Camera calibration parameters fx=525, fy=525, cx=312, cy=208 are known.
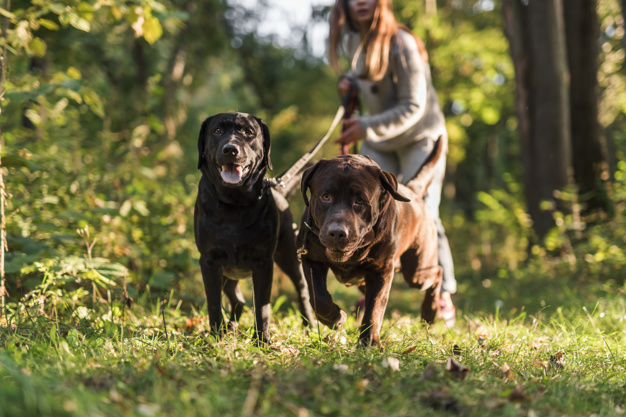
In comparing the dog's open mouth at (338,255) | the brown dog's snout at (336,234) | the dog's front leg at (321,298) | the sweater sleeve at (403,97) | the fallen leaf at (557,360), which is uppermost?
the sweater sleeve at (403,97)

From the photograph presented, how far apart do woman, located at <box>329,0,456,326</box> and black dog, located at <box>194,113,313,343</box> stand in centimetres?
109

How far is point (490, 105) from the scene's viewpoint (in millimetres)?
14039

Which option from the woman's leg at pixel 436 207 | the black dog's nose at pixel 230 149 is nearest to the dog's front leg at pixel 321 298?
the black dog's nose at pixel 230 149

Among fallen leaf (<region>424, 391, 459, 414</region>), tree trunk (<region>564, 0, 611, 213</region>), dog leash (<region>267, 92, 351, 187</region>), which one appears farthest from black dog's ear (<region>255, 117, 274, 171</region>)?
tree trunk (<region>564, 0, 611, 213</region>)

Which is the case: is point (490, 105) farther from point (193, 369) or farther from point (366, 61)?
point (193, 369)

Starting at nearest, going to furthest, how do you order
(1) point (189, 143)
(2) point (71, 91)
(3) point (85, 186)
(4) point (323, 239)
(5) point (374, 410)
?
(5) point (374, 410)
(4) point (323, 239)
(2) point (71, 91)
(3) point (85, 186)
(1) point (189, 143)

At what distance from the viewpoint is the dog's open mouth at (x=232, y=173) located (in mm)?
3018

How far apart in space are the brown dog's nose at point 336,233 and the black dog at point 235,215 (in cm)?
71

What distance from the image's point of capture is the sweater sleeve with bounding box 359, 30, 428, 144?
161 inches

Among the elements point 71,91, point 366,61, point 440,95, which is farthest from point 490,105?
point 71,91

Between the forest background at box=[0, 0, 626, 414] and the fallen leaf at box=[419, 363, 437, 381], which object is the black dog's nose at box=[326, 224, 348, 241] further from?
the forest background at box=[0, 0, 626, 414]

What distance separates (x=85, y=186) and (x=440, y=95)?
11579 mm

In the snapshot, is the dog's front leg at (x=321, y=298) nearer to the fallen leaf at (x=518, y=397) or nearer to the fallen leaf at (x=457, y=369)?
the fallen leaf at (x=457, y=369)

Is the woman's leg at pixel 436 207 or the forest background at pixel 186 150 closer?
the forest background at pixel 186 150
